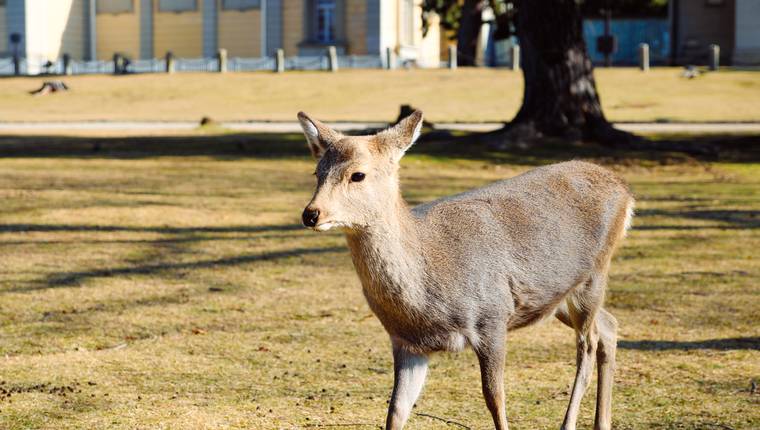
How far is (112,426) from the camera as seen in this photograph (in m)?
5.49

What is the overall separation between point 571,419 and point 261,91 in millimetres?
39978

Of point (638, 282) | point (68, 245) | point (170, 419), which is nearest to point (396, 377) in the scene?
point (170, 419)

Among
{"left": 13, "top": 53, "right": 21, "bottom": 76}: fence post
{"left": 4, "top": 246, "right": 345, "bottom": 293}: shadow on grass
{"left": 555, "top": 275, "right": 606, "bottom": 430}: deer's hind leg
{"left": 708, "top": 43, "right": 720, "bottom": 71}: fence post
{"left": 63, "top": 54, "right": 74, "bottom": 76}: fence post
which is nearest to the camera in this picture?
{"left": 555, "top": 275, "right": 606, "bottom": 430}: deer's hind leg

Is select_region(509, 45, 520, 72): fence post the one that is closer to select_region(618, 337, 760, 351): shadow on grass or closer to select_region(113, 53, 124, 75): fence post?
select_region(113, 53, 124, 75): fence post

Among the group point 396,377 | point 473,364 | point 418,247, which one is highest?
point 418,247

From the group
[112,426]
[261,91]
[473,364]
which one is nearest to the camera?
[112,426]

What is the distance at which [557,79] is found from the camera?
71.2 ft

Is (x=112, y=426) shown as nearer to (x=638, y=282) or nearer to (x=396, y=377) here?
(x=396, y=377)

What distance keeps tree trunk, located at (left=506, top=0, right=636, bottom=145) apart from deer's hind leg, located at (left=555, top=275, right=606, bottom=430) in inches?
644

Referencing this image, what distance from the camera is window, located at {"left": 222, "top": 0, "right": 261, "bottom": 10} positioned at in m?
63.7

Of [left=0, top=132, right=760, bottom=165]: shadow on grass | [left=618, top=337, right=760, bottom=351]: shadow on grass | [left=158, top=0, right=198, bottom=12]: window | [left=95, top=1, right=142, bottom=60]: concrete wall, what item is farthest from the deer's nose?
[left=95, top=1, right=142, bottom=60]: concrete wall

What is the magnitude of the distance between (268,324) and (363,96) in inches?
1329

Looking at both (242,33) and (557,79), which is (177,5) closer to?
(242,33)

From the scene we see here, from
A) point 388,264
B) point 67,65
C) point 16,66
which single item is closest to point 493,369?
point 388,264
